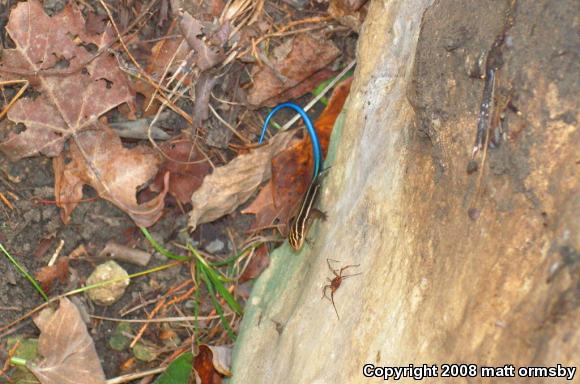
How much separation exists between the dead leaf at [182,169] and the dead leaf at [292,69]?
0.47 meters

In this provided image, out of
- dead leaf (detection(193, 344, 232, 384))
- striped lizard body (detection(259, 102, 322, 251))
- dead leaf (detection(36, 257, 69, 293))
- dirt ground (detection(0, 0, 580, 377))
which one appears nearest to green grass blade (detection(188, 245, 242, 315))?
dead leaf (detection(193, 344, 232, 384))

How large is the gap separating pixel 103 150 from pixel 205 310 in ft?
3.47

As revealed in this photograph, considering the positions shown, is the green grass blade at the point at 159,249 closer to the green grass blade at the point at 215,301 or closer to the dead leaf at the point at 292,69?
the green grass blade at the point at 215,301

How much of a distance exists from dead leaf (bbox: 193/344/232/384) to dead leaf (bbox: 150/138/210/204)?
86cm

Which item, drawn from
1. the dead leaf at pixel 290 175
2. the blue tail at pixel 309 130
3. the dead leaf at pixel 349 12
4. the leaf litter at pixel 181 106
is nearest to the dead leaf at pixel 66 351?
the leaf litter at pixel 181 106

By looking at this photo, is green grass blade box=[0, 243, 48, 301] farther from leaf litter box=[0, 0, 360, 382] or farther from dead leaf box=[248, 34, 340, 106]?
dead leaf box=[248, 34, 340, 106]

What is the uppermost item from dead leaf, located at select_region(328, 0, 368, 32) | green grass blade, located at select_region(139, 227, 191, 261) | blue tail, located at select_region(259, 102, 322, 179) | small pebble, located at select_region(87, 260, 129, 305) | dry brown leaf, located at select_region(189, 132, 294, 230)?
dead leaf, located at select_region(328, 0, 368, 32)

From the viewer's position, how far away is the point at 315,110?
158 inches

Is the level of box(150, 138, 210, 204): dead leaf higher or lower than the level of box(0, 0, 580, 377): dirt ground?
lower

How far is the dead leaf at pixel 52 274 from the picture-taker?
368 cm

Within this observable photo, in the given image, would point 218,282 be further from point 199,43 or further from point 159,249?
point 199,43

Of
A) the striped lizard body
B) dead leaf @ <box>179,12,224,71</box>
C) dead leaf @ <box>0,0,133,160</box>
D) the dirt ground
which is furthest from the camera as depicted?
dead leaf @ <box>179,12,224,71</box>

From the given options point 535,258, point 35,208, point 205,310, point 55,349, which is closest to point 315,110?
point 205,310

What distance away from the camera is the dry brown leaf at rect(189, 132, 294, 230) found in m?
3.75
